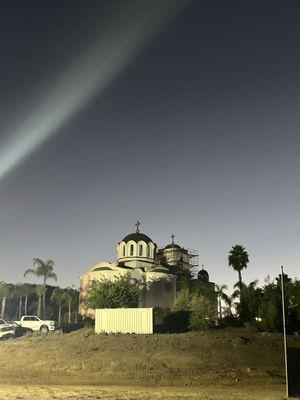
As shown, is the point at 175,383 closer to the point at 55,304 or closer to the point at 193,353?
the point at 193,353

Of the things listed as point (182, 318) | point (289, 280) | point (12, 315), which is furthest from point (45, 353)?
point (12, 315)

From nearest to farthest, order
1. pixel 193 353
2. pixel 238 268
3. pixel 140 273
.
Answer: pixel 193 353
pixel 140 273
pixel 238 268

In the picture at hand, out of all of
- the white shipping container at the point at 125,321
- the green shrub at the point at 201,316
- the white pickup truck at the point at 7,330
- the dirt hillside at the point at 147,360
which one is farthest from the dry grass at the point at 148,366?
the white pickup truck at the point at 7,330

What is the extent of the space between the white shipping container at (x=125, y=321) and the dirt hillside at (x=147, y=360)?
10.6 ft

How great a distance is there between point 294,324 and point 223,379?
63.9 ft

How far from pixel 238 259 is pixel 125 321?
30808 millimetres

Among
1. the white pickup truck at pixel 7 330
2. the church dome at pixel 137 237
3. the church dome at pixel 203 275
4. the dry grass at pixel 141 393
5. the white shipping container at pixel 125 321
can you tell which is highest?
the church dome at pixel 137 237

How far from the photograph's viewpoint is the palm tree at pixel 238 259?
211 feet

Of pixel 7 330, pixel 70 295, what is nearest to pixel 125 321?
pixel 7 330

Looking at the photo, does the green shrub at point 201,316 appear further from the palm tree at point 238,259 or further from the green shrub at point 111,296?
the palm tree at point 238,259

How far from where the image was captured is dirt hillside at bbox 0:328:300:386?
2395cm

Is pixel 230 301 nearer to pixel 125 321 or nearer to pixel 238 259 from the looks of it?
pixel 238 259

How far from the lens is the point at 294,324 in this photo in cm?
3994

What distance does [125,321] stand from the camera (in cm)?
3866
